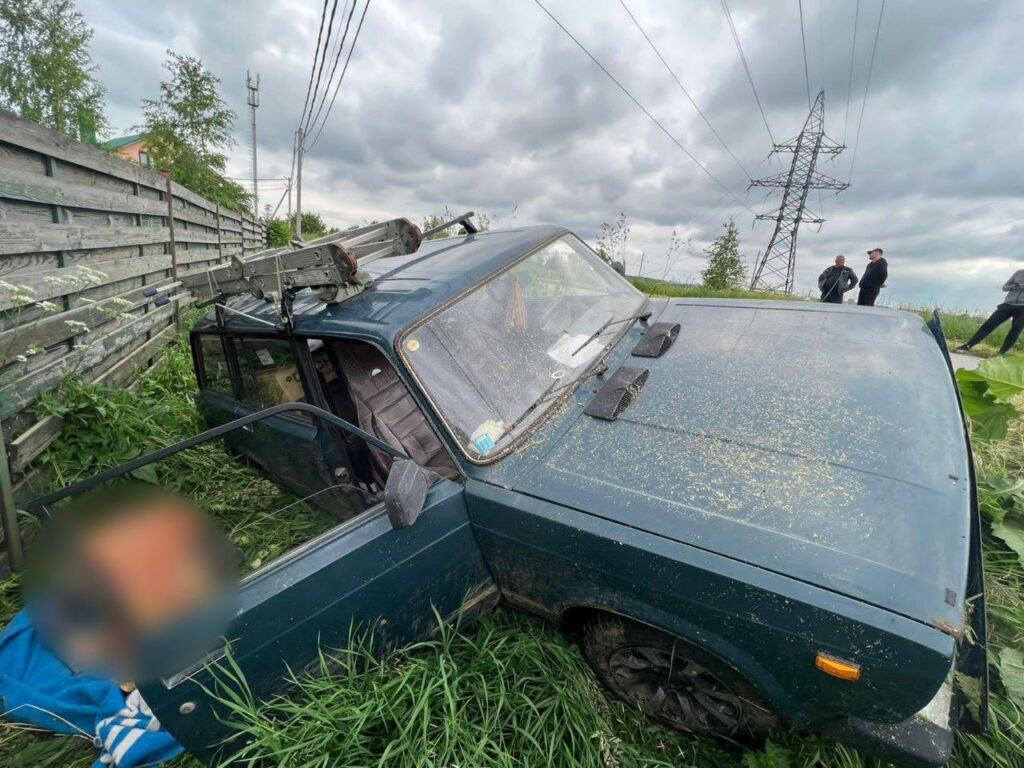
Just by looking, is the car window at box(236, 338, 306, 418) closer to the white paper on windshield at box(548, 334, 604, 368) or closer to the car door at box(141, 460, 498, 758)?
the car door at box(141, 460, 498, 758)

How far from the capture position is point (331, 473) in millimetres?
2207

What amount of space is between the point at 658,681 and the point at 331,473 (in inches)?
68.2

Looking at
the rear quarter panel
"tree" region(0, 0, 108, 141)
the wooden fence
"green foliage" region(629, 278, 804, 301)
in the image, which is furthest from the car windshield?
"tree" region(0, 0, 108, 141)

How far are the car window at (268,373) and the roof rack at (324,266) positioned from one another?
0.29 meters

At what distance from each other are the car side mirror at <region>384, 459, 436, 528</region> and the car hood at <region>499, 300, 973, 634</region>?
14.4 inches

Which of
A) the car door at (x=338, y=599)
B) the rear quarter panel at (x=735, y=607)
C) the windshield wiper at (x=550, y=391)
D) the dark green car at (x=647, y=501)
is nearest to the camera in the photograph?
the rear quarter panel at (x=735, y=607)

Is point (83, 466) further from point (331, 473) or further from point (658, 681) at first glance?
point (658, 681)

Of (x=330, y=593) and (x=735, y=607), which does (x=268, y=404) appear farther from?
(x=735, y=607)

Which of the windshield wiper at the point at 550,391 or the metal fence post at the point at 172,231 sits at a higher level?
the metal fence post at the point at 172,231

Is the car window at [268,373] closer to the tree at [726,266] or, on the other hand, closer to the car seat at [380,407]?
the car seat at [380,407]

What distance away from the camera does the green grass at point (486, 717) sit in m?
1.57

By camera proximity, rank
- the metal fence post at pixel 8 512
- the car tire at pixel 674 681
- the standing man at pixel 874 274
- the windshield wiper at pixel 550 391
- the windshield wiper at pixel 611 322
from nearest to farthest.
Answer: the car tire at pixel 674 681
the windshield wiper at pixel 550 391
the metal fence post at pixel 8 512
the windshield wiper at pixel 611 322
the standing man at pixel 874 274

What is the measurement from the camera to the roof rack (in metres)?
1.94

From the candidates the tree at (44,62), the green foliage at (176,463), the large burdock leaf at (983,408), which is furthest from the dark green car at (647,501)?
the tree at (44,62)
